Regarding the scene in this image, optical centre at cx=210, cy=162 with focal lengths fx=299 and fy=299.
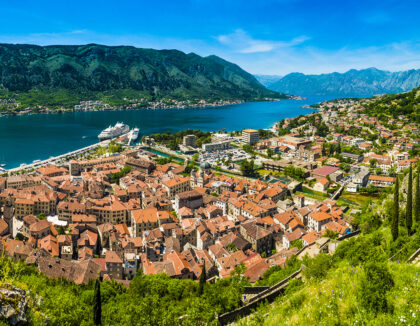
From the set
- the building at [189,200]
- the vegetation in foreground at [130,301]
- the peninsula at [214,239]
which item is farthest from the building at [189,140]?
the vegetation in foreground at [130,301]

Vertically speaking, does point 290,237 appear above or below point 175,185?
below

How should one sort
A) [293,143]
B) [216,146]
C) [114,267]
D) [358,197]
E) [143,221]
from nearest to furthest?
[114,267], [143,221], [358,197], [293,143], [216,146]

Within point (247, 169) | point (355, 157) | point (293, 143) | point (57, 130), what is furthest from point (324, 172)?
point (57, 130)

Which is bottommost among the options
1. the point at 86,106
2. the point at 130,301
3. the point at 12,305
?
the point at 130,301

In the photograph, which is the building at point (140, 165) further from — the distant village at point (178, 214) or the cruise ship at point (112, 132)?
the cruise ship at point (112, 132)

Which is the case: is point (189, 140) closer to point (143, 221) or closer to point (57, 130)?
point (143, 221)

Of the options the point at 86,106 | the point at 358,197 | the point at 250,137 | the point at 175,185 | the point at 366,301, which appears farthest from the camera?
the point at 86,106

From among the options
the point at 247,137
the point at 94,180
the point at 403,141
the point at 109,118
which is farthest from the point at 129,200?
the point at 109,118
